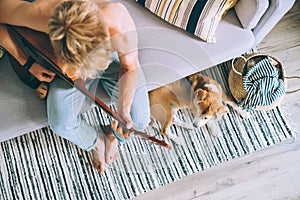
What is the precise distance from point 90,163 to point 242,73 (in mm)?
690

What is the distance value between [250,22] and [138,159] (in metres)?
0.66

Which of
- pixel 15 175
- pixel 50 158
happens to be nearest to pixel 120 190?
pixel 50 158

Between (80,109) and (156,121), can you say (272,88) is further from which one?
(80,109)

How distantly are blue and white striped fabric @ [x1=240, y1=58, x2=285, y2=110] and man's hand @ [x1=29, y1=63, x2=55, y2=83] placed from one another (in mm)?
737

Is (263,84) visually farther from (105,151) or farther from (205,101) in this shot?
(105,151)

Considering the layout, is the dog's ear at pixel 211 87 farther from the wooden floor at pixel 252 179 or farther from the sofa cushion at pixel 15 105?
the sofa cushion at pixel 15 105

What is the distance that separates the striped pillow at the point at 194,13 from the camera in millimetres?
1466

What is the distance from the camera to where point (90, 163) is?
5.74 feet

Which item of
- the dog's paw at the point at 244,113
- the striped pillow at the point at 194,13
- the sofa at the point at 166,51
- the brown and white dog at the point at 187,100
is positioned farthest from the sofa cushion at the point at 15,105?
the dog's paw at the point at 244,113

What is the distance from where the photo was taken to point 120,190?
5.67ft

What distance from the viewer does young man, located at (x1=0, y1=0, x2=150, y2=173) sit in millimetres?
1118

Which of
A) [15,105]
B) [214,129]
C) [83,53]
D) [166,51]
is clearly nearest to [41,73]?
[15,105]

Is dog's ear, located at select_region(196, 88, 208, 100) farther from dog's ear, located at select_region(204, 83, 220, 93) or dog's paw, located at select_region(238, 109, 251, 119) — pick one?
dog's paw, located at select_region(238, 109, 251, 119)

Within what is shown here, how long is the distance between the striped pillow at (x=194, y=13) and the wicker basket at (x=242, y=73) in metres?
0.27
